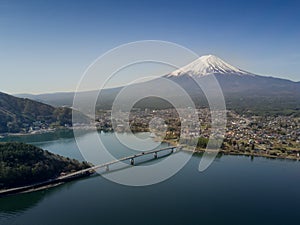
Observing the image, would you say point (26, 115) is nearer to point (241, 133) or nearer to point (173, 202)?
point (241, 133)

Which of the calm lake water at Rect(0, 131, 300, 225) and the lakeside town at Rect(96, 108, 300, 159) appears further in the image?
the lakeside town at Rect(96, 108, 300, 159)

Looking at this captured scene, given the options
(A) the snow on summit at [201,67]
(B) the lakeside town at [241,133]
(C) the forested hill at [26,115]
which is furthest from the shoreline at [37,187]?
(C) the forested hill at [26,115]

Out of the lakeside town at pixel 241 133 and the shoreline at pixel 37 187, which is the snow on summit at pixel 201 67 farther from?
the shoreline at pixel 37 187

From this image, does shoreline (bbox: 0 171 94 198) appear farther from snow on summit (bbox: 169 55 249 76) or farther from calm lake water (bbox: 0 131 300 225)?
snow on summit (bbox: 169 55 249 76)

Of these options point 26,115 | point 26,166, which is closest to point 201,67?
point 26,166

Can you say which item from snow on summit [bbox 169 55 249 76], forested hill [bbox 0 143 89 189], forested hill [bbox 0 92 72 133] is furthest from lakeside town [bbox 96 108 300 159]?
forested hill [bbox 0 92 72 133]

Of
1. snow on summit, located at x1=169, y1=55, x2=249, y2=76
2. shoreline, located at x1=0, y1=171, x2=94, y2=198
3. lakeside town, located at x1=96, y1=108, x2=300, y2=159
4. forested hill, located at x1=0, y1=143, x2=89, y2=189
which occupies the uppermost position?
snow on summit, located at x1=169, y1=55, x2=249, y2=76

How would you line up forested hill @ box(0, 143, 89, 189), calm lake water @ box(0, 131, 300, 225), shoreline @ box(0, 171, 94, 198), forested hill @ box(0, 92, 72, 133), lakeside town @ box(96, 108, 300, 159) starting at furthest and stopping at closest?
forested hill @ box(0, 92, 72, 133) → lakeside town @ box(96, 108, 300, 159) → forested hill @ box(0, 143, 89, 189) → shoreline @ box(0, 171, 94, 198) → calm lake water @ box(0, 131, 300, 225)
